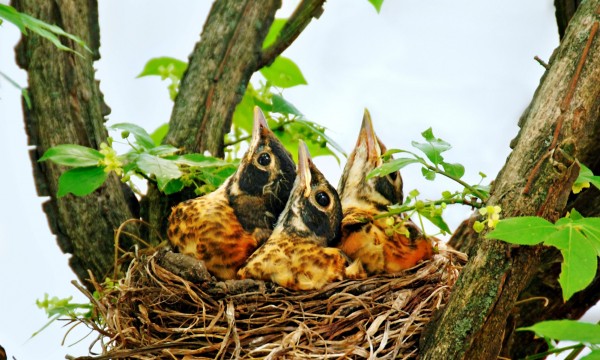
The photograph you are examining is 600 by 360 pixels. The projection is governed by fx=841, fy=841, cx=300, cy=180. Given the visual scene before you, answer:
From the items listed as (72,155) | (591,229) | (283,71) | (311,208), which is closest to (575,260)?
(591,229)

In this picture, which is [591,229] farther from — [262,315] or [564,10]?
[564,10]

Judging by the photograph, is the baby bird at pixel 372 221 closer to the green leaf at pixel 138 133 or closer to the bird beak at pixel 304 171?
the bird beak at pixel 304 171

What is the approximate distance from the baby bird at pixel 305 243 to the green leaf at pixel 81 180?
1.24 ft

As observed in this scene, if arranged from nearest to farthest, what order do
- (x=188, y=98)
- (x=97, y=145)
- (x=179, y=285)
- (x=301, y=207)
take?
(x=179, y=285) → (x=301, y=207) → (x=97, y=145) → (x=188, y=98)

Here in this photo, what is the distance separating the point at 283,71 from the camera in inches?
102

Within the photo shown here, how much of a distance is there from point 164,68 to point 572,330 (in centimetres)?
165

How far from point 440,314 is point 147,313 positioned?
66 centimetres

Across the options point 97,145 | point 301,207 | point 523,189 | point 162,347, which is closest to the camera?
point 523,189

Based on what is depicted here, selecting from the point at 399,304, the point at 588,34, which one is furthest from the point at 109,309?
the point at 588,34

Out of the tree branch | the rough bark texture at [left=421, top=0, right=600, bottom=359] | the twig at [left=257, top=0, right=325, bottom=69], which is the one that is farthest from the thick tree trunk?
the rough bark texture at [left=421, top=0, right=600, bottom=359]

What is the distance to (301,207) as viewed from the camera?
202cm

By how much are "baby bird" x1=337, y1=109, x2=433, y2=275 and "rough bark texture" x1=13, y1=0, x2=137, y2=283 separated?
0.59 m

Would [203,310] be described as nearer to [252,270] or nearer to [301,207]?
[252,270]

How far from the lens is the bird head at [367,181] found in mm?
2170
